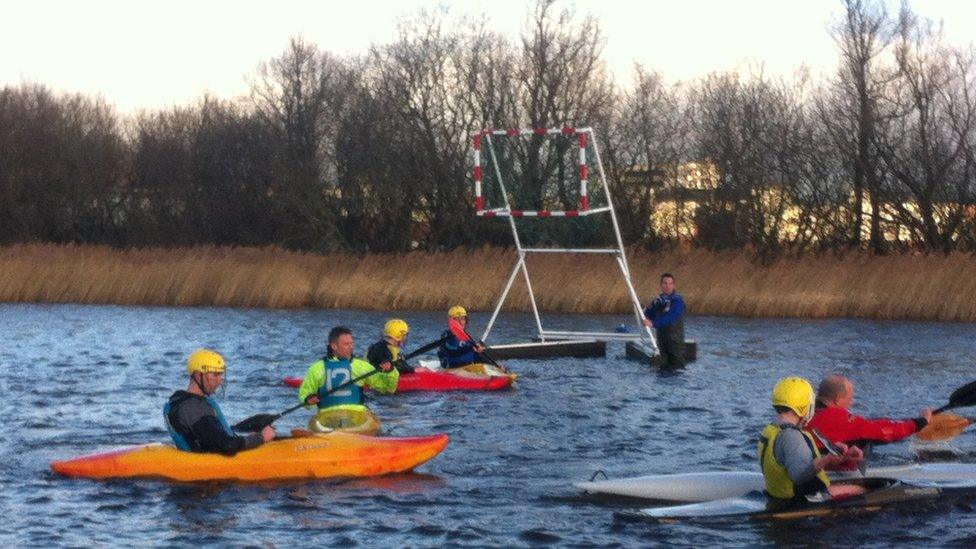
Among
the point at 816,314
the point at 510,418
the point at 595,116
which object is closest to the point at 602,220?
the point at 595,116

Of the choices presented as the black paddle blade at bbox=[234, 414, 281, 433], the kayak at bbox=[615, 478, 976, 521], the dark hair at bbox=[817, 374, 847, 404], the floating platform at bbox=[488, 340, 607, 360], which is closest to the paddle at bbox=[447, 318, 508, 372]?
the floating platform at bbox=[488, 340, 607, 360]

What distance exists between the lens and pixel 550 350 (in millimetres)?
21234

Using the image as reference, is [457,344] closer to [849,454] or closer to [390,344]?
[390,344]

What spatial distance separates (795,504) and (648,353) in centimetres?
1098

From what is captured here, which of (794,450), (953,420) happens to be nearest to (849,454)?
(794,450)

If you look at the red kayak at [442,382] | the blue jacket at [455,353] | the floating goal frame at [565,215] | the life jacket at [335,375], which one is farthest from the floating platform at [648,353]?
the life jacket at [335,375]

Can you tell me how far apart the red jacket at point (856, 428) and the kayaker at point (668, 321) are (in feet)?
30.6

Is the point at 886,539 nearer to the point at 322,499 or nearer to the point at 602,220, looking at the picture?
the point at 322,499

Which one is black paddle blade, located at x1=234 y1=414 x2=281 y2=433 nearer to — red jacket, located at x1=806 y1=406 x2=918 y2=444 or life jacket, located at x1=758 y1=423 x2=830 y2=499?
life jacket, located at x1=758 y1=423 x2=830 y2=499

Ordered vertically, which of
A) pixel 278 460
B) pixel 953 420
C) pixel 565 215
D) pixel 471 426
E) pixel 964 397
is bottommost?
pixel 471 426

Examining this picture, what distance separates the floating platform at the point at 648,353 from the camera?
67.8 ft

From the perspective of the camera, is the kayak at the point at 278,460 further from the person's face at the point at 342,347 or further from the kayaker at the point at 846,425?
the kayaker at the point at 846,425

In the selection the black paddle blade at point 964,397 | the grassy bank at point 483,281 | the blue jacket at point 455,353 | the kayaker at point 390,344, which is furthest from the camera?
the grassy bank at point 483,281

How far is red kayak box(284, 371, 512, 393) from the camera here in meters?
17.4
